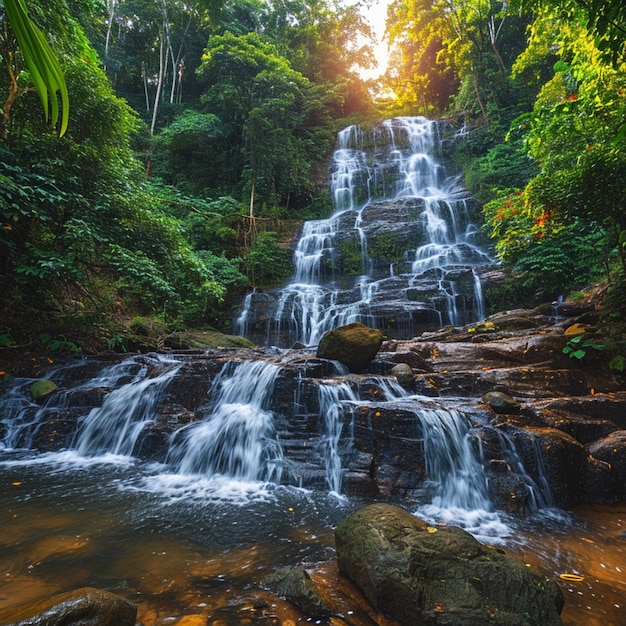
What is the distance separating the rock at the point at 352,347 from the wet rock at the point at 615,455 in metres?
3.49

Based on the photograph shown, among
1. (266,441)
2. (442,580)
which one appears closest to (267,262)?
(266,441)

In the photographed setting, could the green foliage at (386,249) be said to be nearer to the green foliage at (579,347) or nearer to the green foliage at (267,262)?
the green foliage at (267,262)

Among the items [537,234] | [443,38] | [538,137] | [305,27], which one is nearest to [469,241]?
[537,234]

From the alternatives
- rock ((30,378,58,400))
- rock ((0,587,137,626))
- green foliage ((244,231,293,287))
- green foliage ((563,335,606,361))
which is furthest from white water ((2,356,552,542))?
green foliage ((244,231,293,287))

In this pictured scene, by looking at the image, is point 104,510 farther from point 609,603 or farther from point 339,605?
point 609,603

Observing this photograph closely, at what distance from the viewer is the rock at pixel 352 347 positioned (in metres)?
6.92

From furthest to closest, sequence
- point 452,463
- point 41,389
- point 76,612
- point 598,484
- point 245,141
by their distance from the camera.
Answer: point 245,141
point 41,389
point 452,463
point 598,484
point 76,612

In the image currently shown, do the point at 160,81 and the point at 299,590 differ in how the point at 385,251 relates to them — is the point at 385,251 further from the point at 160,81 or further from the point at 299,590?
the point at 160,81

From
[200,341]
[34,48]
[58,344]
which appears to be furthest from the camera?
[200,341]

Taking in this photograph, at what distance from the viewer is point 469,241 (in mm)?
16281

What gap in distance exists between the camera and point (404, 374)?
6.44 m

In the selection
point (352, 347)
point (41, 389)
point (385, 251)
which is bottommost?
point (41, 389)

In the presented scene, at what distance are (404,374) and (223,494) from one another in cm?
355

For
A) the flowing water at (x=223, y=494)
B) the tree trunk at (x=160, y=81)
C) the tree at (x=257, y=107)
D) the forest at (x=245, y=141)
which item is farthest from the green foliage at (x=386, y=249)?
the tree trunk at (x=160, y=81)
